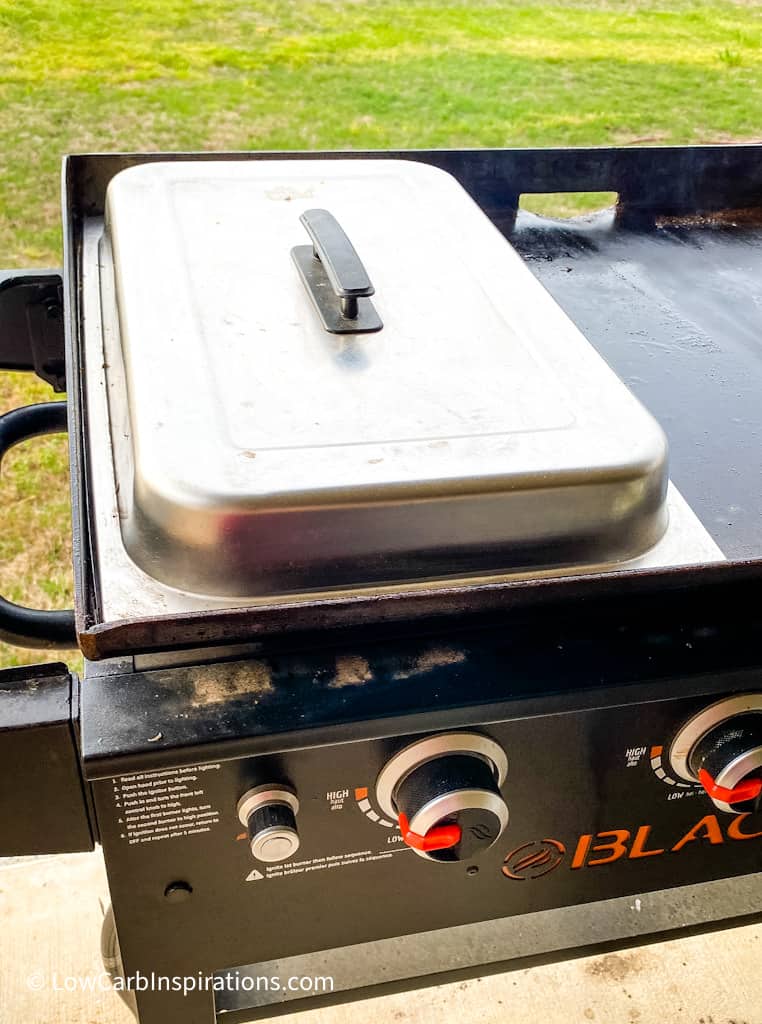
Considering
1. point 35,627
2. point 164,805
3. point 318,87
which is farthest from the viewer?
point 318,87

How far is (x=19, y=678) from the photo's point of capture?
623mm

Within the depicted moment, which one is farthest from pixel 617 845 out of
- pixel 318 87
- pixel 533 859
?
pixel 318 87

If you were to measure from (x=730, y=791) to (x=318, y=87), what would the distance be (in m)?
1.98

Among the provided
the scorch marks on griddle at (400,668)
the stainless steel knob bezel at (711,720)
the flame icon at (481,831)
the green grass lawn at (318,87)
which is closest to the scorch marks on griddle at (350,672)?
the scorch marks on griddle at (400,668)

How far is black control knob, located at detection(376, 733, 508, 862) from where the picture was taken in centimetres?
57

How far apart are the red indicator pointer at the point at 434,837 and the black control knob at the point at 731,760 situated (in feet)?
0.64

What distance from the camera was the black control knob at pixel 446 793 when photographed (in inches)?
22.5

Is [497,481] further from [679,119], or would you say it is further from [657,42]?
[657,42]

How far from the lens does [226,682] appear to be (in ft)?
1.89

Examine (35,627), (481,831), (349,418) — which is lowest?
(35,627)

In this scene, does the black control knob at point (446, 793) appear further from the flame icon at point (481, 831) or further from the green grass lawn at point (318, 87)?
the green grass lawn at point (318, 87)

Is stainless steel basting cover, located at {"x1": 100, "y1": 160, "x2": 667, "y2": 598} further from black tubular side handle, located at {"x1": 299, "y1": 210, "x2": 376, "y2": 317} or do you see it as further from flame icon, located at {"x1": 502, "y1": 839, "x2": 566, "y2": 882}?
flame icon, located at {"x1": 502, "y1": 839, "x2": 566, "y2": 882}

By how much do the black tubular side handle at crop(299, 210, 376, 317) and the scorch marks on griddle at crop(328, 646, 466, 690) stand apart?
0.90ft

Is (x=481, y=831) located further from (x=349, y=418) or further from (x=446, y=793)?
(x=349, y=418)
